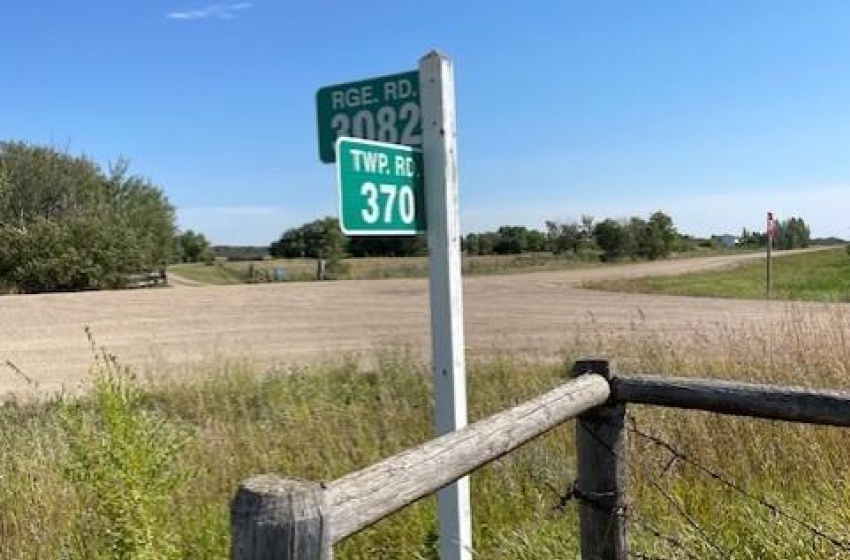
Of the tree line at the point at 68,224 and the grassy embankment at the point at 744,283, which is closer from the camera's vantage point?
the grassy embankment at the point at 744,283

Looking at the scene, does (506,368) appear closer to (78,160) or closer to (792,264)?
(78,160)

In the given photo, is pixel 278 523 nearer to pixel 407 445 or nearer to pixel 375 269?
pixel 407 445

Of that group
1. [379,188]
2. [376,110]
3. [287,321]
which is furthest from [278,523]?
[287,321]

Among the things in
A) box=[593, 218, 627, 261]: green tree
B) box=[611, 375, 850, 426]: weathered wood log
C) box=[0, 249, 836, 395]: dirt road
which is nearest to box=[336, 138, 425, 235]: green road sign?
box=[611, 375, 850, 426]: weathered wood log

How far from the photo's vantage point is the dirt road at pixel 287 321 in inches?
545

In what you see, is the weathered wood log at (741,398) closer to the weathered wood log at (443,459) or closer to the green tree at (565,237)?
the weathered wood log at (443,459)

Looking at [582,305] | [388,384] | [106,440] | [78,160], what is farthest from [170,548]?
[78,160]

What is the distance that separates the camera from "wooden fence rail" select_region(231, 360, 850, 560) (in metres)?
1.39

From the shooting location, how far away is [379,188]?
8.96 ft

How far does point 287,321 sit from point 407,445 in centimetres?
1601

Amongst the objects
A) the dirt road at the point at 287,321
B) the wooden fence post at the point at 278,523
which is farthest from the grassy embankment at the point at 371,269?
the wooden fence post at the point at 278,523

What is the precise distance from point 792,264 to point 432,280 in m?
51.5

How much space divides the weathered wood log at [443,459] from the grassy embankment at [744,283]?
2118cm

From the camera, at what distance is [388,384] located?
794cm
